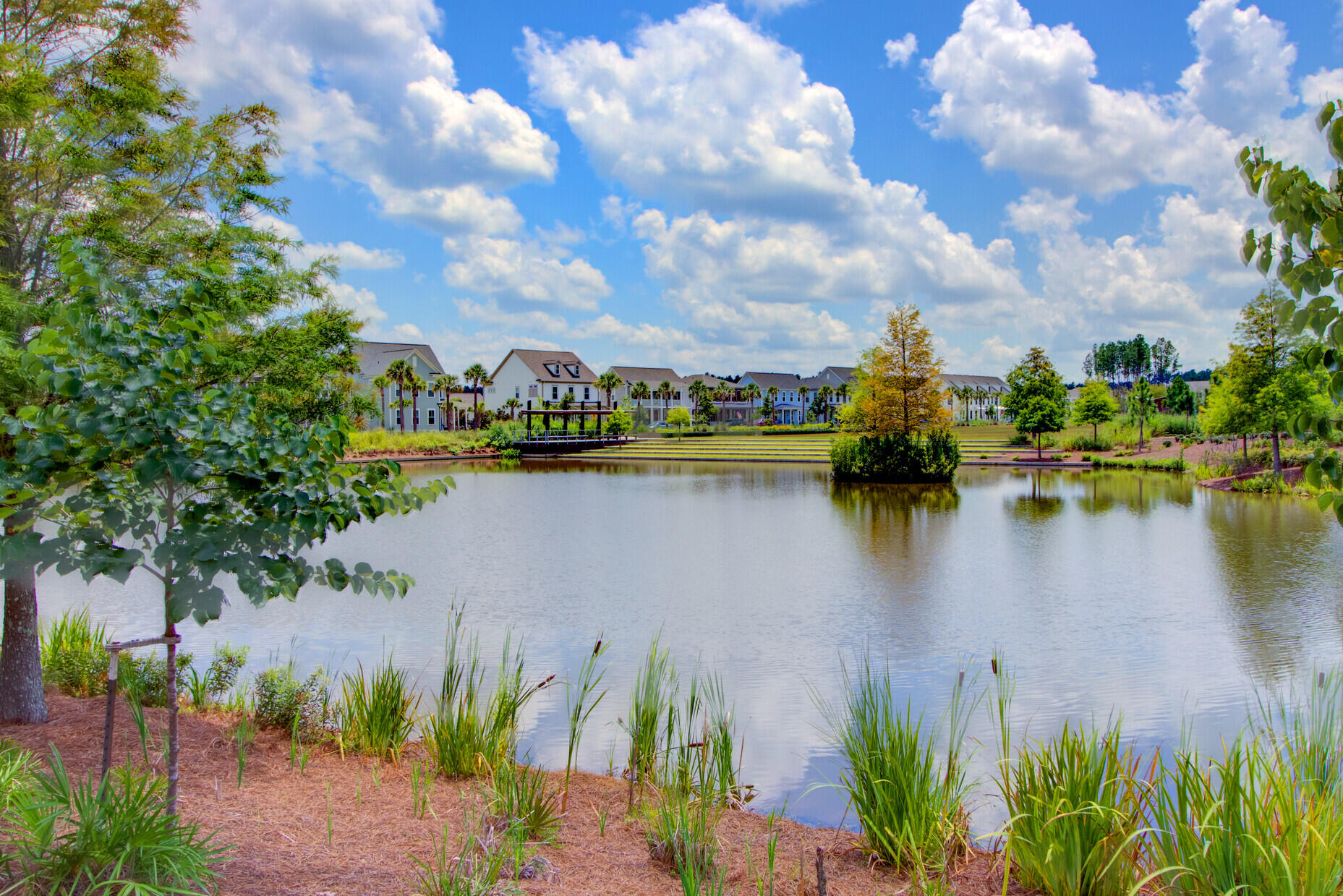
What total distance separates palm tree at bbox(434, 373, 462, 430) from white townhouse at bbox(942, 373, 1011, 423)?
61512 mm

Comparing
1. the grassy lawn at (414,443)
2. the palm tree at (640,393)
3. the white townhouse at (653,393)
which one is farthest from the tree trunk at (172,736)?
the white townhouse at (653,393)

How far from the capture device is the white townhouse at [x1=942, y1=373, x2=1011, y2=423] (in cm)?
10906

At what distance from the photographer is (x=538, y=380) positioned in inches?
3290

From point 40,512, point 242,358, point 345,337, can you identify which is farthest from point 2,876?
point 345,337

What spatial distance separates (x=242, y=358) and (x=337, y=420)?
2.80m

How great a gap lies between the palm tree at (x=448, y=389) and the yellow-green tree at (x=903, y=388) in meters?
42.5

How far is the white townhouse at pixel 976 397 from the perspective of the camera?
109062 mm

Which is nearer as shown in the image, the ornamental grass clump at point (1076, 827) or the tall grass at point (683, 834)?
the ornamental grass clump at point (1076, 827)

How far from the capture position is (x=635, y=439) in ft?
222

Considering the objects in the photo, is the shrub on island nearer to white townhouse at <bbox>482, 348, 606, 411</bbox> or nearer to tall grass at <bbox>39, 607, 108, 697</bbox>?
tall grass at <bbox>39, 607, 108, 697</bbox>

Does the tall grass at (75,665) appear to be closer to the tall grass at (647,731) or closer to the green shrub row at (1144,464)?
the tall grass at (647,731)

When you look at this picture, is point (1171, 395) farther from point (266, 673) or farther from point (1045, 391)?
point (266, 673)

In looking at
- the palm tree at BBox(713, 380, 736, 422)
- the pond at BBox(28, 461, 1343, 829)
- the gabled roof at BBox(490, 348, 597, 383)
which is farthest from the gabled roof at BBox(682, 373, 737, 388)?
the pond at BBox(28, 461, 1343, 829)

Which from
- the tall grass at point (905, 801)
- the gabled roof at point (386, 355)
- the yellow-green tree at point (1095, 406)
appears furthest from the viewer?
the gabled roof at point (386, 355)
